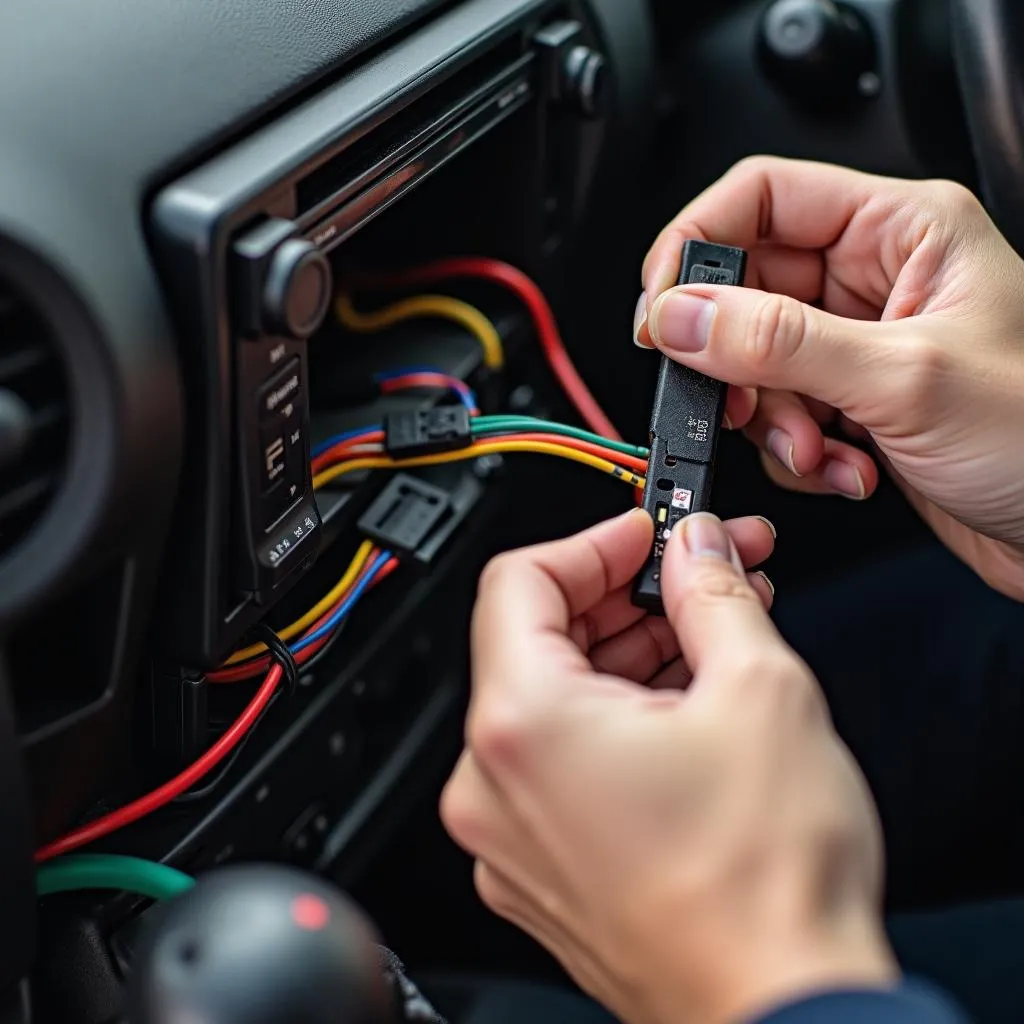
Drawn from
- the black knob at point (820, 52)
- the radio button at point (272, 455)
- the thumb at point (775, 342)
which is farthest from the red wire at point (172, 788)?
the black knob at point (820, 52)

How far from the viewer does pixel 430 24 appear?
3.05 feet

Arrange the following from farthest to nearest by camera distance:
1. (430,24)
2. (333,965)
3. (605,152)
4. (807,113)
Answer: (807,113), (605,152), (430,24), (333,965)

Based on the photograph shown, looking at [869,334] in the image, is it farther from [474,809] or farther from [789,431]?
[474,809]

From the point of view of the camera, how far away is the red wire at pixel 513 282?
1156 mm

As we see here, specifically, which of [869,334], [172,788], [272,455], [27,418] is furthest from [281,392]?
[869,334]

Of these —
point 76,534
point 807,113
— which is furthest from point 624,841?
point 807,113

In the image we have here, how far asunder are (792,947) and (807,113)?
3.20ft

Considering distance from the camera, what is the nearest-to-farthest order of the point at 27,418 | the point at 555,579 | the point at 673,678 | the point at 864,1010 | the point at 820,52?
1. the point at 864,1010
2. the point at 27,418
3. the point at 555,579
4. the point at 673,678
5. the point at 820,52

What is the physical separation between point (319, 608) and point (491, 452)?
0.57 feet

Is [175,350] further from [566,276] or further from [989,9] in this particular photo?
[989,9]

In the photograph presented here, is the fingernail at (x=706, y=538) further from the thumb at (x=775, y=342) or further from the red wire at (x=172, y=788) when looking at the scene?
the red wire at (x=172, y=788)

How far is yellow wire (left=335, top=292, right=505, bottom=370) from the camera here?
1130 millimetres

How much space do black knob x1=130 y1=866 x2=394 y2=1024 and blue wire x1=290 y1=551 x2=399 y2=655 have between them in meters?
0.31

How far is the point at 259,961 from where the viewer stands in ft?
1.82
